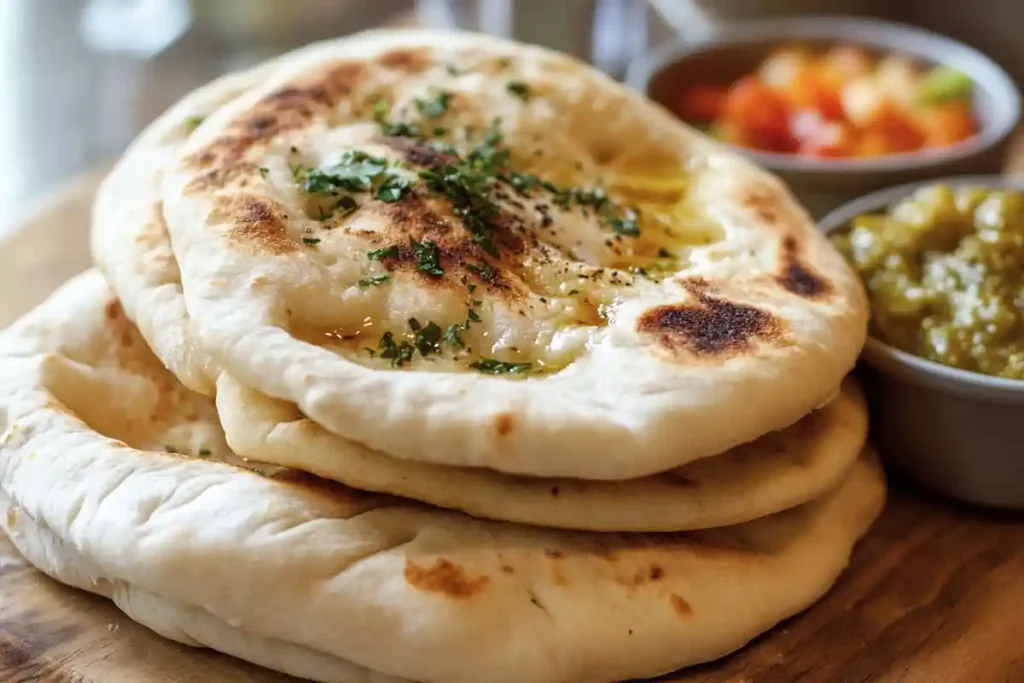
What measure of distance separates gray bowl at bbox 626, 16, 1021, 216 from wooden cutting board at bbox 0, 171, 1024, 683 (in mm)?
1256

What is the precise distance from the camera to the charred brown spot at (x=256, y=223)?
227 centimetres

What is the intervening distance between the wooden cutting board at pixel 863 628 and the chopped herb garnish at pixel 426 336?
56 centimetres

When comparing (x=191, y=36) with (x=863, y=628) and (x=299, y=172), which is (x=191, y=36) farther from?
(x=863, y=628)

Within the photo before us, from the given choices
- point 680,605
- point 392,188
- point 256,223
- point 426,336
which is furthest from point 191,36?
point 680,605

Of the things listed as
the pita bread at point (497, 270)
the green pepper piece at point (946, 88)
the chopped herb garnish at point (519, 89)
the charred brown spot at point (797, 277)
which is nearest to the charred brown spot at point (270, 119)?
the pita bread at point (497, 270)

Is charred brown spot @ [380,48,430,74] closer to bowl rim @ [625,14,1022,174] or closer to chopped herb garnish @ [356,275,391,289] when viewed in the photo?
chopped herb garnish @ [356,275,391,289]

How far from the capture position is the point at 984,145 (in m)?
3.80

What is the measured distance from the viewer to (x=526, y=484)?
212 cm

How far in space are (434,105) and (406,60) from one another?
0.74ft

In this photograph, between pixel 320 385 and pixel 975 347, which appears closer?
pixel 320 385

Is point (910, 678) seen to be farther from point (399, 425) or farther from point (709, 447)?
point (399, 425)

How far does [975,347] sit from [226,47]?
4.54 metres

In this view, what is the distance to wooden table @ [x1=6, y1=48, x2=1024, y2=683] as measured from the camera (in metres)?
2.14

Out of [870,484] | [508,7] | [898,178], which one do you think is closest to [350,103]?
[870,484]
